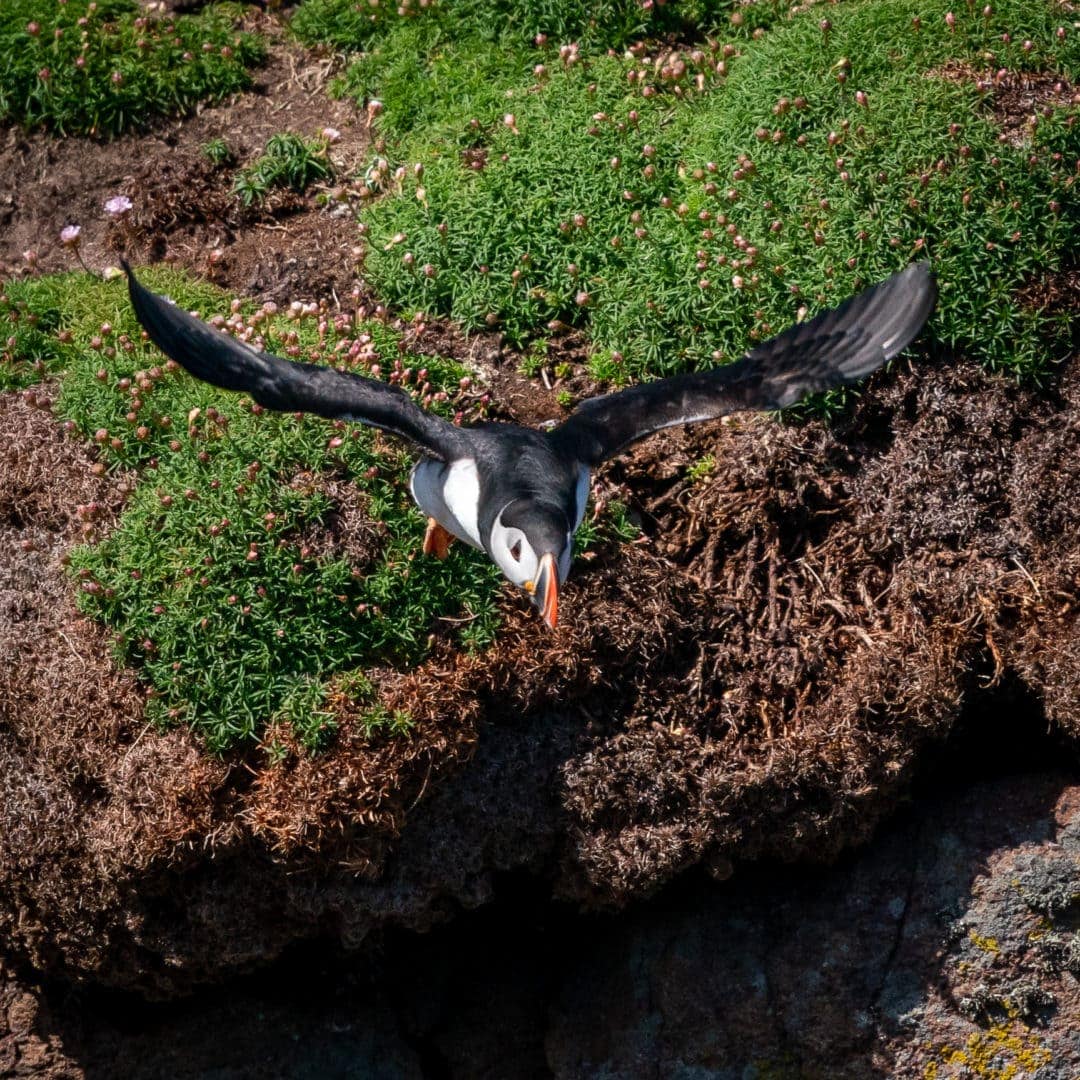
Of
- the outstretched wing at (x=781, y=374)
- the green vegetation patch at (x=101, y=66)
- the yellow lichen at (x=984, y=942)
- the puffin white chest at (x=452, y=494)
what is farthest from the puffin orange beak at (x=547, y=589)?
the green vegetation patch at (x=101, y=66)

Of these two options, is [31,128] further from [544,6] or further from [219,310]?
[544,6]

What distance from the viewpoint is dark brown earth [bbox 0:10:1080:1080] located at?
533cm

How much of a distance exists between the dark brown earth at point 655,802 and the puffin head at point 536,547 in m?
0.66

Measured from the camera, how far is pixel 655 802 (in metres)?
5.46

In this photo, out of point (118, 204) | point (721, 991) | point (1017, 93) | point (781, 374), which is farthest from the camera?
point (118, 204)

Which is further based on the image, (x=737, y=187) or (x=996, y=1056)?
(x=737, y=187)

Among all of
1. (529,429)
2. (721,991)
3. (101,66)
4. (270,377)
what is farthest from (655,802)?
(101,66)

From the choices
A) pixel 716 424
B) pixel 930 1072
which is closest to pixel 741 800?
pixel 930 1072

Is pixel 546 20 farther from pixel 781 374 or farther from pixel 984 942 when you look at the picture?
pixel 984 942

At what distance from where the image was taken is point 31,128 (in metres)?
7.65

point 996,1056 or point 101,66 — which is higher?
point 101,66

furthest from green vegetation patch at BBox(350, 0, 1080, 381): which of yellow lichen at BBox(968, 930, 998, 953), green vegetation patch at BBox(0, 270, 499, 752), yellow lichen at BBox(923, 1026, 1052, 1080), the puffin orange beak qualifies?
yellow lichen at BBox(923, 1026, 1052, 1080)

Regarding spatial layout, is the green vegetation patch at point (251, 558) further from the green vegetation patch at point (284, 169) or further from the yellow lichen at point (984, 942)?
the yellow lichen at point (984, 942)

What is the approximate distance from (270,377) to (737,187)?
2.68 meters
